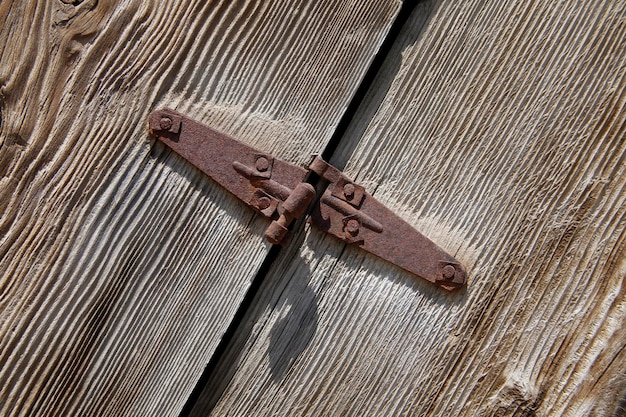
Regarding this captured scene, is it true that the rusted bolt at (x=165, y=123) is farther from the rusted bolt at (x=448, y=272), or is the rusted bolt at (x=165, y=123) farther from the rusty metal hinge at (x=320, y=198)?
the rusted bolt at (x=448, y=272)

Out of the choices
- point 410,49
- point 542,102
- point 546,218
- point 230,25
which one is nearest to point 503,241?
point 546,218

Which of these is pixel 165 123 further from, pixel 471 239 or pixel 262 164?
pixel 471 239

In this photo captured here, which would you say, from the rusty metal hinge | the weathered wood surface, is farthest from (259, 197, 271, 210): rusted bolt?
the weathered wood surface

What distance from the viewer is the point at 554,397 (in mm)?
936

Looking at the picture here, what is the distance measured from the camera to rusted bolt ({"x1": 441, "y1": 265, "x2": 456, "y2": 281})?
0.96 m

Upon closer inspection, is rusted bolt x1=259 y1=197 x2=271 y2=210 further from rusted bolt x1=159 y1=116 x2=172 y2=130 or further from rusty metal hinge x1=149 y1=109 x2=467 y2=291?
rusted bolt x1=159 y1=116 x2=172 y2=130

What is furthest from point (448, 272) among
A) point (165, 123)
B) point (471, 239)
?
point (165, 123)

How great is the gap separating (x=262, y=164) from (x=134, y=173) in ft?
0.84

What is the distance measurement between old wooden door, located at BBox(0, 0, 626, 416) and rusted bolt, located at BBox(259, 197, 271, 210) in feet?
0.21

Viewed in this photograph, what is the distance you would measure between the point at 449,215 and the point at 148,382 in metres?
0.69

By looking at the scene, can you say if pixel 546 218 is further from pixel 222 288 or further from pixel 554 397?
pixel 222 288

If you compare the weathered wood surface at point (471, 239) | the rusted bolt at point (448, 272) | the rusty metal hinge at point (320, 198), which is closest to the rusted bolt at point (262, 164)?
the rusty metal hinge at point (320, 198)

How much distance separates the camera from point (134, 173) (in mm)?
980

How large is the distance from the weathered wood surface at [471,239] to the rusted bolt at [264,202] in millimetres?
123
